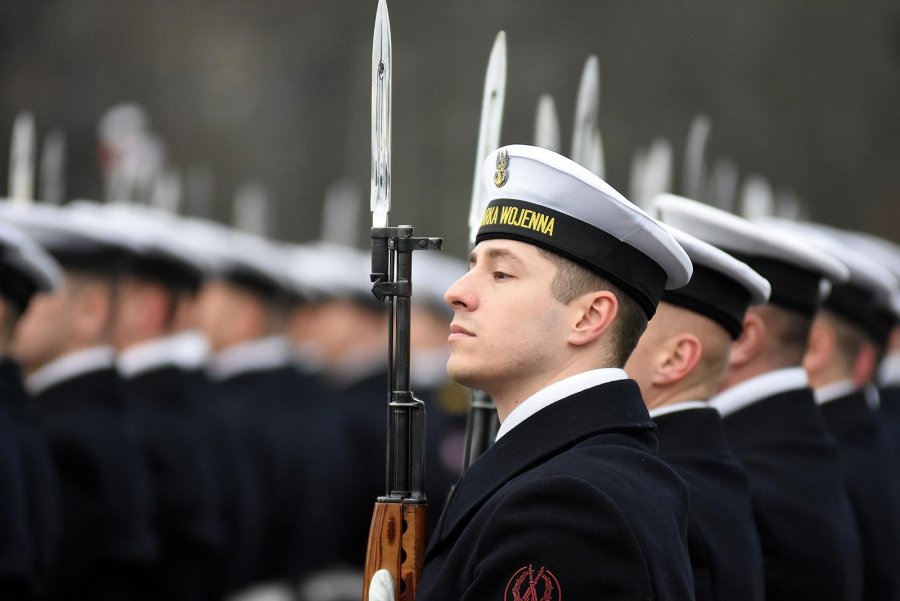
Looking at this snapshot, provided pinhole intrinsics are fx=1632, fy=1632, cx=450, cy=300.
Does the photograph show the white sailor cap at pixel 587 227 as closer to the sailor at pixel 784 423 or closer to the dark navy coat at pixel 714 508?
the dark navy coat at pixel 714 508

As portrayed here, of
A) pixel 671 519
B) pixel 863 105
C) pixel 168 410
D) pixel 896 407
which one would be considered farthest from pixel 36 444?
pixel 863 105

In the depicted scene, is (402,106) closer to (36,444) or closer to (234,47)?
(234,47)

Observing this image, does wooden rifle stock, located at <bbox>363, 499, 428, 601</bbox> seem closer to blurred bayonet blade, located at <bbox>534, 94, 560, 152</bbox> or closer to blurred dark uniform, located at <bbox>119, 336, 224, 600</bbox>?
blurred bayonet blade, located at <bbox>534, 94, 560, 152</bbox>

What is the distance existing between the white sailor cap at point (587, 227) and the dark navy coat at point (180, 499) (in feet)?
13.9

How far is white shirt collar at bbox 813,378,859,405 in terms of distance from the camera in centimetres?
643

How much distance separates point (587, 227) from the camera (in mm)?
3725

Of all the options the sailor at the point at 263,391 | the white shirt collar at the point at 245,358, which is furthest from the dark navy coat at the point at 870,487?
the white shirt collar at the point at 245,358

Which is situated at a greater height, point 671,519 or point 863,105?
point 863,105

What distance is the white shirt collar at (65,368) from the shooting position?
705 centimetres

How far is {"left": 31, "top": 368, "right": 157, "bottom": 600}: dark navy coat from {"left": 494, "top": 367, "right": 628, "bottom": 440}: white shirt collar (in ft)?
→ 11.5

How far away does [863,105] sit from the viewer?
77.2ft

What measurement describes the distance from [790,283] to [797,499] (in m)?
0.77

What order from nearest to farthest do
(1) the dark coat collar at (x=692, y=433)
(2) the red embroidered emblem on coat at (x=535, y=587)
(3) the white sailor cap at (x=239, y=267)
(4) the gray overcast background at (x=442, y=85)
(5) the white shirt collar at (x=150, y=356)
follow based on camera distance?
(2) the red embroidered emblem on coat at (x=535, y=587)
(1) the dark coat collar at (x=692, y=433)
(5) the white shirt collar at (x=150, y=356)
(3) the white sailor cap at (x=239, y=267)
(4) the gray overcast background at (x=442, y=85)

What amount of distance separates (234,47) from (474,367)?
60.5 ft
